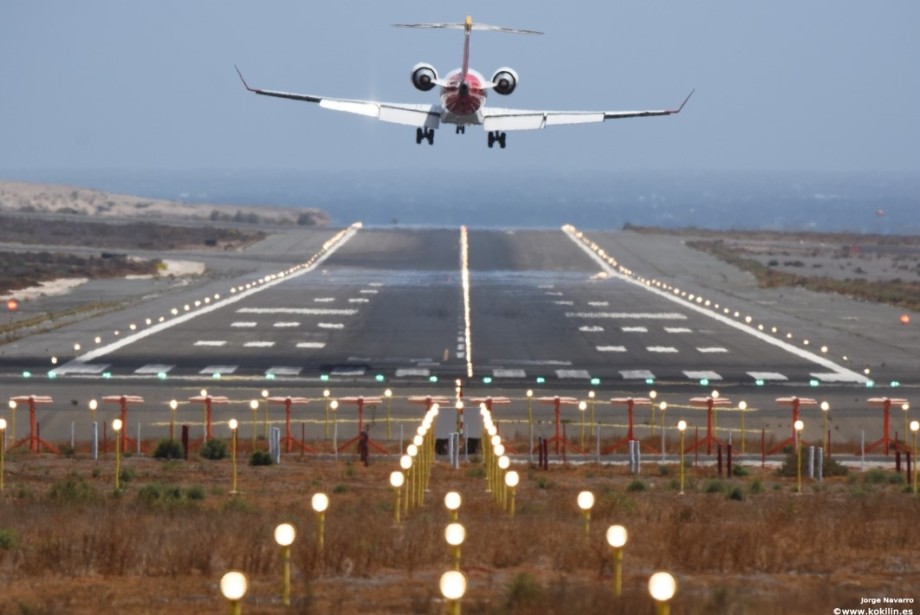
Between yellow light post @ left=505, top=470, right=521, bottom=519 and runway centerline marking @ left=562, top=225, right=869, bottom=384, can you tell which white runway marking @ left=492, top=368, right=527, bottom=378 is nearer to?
runway centerline marking @ left=562, top=225, right=869, bottom=384

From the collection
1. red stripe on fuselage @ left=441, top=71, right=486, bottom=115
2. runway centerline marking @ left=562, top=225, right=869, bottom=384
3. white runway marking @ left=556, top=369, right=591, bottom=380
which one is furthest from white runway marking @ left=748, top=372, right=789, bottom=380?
red stripe on fuselage @ left=441, top=71, right=486, bottom=115

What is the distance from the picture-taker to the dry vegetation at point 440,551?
18891 mm

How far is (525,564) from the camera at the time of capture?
71.8 ft

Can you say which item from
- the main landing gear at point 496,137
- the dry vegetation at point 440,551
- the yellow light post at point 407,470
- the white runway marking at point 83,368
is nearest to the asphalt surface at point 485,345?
the white runway marking at point 83,368

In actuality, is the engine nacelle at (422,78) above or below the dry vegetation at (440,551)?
above

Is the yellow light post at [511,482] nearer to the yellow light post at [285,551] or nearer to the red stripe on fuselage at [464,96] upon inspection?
the yellow light post at [285,551]

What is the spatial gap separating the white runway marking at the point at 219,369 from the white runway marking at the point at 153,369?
1.41 meters

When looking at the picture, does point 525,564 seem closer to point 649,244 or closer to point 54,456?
point 54,456

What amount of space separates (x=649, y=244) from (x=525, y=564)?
135m

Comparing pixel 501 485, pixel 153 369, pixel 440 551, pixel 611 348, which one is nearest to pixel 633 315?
pixel 611 348

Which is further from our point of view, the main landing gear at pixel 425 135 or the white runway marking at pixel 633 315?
the white runway marking at pixel 633 315

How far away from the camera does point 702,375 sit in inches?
2419

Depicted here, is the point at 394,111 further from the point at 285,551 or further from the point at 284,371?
the point at 285,551

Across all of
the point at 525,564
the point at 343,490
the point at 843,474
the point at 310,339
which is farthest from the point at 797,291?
the point at 525,564
